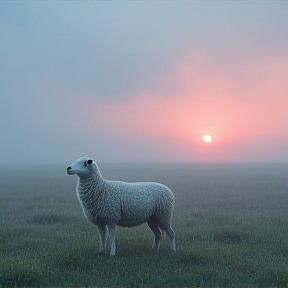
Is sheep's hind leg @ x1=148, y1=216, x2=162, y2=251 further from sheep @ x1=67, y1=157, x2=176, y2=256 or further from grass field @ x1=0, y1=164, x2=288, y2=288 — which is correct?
grass field @ x1=0, y1=164, x2=288, y2=288

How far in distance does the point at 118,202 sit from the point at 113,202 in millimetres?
129

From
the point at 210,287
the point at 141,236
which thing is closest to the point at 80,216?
the point at 141,236

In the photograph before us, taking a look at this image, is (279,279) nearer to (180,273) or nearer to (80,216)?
(180,273)

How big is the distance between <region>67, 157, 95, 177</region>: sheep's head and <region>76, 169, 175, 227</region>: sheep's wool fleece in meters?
0.20

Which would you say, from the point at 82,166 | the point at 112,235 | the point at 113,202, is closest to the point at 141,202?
the point at 113,202

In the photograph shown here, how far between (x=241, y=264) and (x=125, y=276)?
9.06 feet

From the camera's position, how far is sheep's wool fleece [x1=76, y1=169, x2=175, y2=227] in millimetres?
8039

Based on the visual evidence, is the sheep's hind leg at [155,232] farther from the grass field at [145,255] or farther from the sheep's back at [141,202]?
the sheep's back at [141,202]

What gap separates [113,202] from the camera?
8.09 meters

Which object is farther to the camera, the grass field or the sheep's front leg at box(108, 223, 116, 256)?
the sheep's front leg at box(108, 223, 116, 256)

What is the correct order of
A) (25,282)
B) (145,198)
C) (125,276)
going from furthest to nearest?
(145,198) < (125,276) < (25,282)

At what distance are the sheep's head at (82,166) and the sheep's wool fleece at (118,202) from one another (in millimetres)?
203

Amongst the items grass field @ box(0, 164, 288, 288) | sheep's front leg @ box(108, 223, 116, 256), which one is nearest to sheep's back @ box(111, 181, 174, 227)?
sheep's front leg @ box(108, 223, 116, 256)

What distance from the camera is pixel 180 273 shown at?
6.76m
